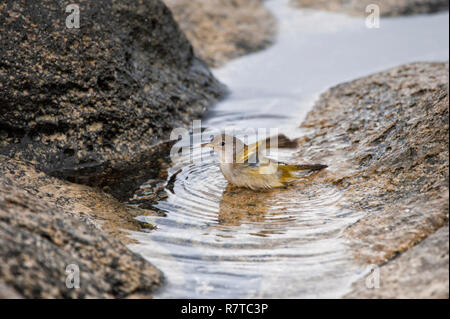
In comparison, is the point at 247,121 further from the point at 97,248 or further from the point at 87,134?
the point at 97,248

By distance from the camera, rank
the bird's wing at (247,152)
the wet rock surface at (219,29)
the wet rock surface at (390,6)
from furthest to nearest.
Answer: the wet rock surface at (390,6), the wet rock surface at (219,29), the bird's wing at (247,152)

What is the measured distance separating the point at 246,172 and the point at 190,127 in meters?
1.53

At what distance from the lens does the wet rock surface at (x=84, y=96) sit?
14.2 feet

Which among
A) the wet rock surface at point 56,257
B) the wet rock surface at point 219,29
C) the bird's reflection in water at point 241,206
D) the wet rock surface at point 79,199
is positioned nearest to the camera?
the wet rock surface at point 56,257

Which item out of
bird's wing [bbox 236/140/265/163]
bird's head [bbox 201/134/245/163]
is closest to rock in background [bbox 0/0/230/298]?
bird's head [bbox 201/134/245/163]

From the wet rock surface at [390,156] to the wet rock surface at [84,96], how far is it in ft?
5.29

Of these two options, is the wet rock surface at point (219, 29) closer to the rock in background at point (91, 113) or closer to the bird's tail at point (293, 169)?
the rock in background at point (91, 113)

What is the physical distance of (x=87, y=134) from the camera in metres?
4.62

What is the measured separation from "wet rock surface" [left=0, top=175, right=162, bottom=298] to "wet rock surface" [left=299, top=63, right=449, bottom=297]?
1.23 meters

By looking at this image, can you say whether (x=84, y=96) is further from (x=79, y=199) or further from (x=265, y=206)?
(x=265, y=206)

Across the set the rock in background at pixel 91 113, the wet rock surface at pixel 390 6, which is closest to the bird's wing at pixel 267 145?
the rock in background at pixel 91 113

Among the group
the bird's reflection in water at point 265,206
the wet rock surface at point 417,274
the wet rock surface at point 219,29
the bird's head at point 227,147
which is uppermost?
the wet rock surface at point 219,29

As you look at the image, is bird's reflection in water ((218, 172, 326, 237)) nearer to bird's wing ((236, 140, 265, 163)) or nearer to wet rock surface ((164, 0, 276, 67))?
bird's wing ((236, 140, 265, 163))
